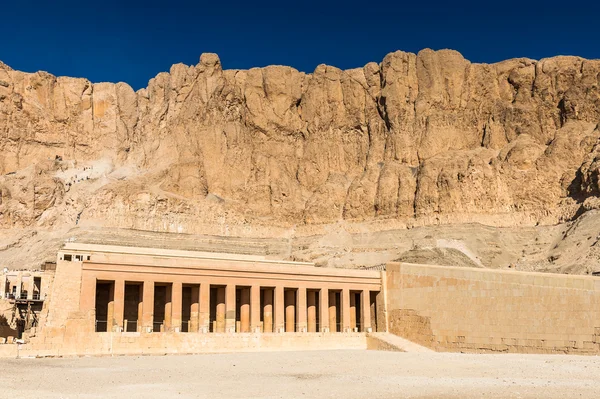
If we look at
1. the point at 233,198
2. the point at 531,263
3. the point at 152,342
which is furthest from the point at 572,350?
the point at 233,198

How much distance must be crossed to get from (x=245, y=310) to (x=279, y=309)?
6.55ft

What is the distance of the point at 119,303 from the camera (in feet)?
121

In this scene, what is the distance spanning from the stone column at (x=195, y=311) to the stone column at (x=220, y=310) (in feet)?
3.96

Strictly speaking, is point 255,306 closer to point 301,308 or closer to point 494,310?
point 301,308

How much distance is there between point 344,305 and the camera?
4334 centimetres

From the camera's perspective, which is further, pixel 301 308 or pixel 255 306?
pixel 301 308

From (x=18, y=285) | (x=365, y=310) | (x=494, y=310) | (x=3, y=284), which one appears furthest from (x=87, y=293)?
(x=494, y=310)

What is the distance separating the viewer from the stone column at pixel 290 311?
140ft

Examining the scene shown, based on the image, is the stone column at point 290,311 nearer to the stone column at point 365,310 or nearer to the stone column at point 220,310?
the stone column at point 365,310

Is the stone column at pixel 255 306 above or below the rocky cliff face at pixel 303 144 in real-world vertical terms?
below

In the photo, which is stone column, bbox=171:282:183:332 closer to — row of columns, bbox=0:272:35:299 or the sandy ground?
the sandy ground

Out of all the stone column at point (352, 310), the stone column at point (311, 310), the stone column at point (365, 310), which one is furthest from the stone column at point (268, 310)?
the stone column at point (365, 310)

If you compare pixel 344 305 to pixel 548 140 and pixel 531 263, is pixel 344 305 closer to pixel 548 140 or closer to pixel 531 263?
pixel 531 263

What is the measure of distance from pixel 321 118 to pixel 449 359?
281 ft
